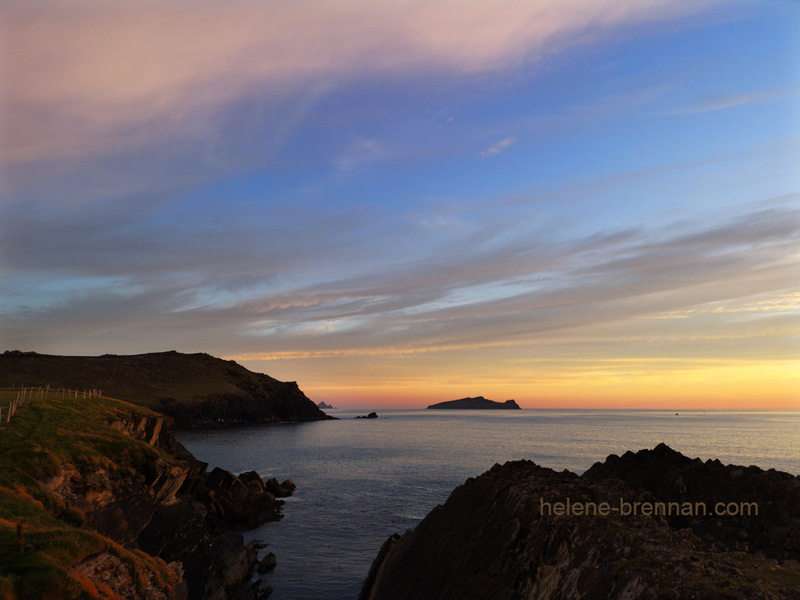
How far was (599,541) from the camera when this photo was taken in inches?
712

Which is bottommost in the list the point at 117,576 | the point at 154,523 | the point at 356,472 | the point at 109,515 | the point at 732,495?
the point at 356,472

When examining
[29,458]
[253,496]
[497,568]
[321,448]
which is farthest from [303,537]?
[321,448]

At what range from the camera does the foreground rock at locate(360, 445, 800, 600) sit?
590 inches

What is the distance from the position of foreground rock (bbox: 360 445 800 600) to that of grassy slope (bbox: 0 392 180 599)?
14.9m

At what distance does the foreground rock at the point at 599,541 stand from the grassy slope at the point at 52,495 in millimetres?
14889

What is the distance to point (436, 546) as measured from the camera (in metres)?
28.9

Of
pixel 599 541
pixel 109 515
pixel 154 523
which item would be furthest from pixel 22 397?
pixel 599 541

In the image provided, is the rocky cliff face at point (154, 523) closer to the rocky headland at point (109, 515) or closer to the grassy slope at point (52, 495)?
the rocky headland at point (109, 515)

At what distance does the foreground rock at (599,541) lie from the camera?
1499 cm

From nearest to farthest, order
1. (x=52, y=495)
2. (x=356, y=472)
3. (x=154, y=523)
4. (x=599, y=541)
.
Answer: (x=599, y=541)
(x=52, y=495)
(x=154, y=523)
(x=356, y=472)

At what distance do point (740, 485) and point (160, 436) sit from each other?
183ft

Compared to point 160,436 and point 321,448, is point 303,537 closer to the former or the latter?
point 160,436

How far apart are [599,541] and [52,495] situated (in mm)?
27149

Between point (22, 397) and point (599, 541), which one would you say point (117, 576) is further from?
point (22, 397)
